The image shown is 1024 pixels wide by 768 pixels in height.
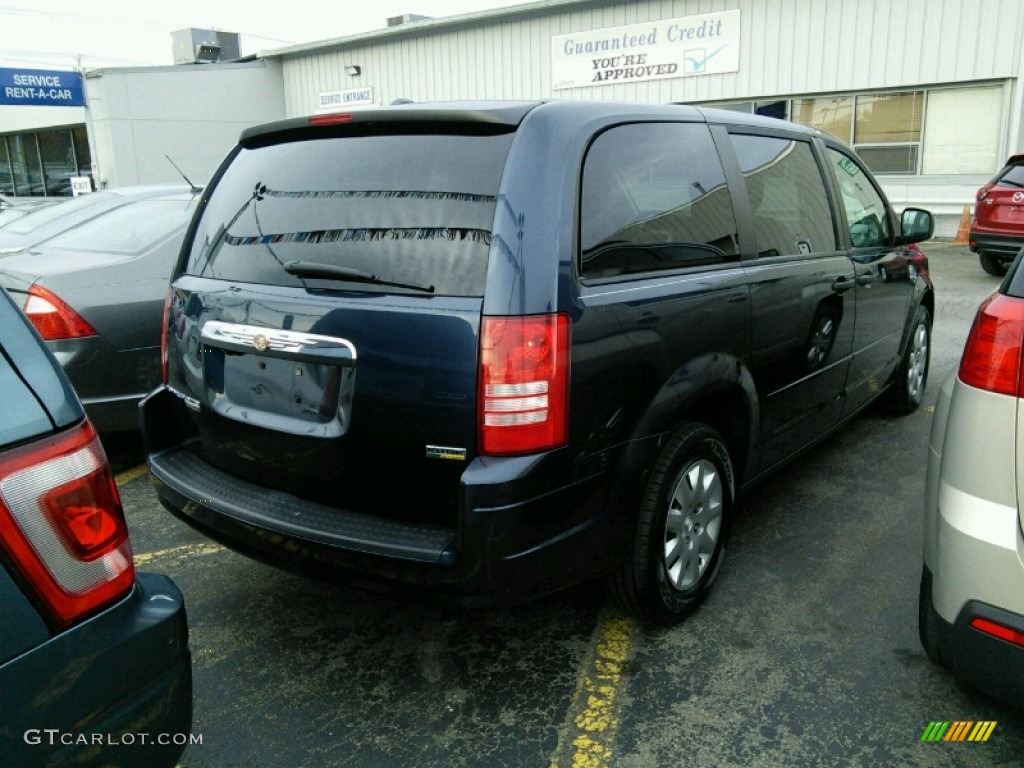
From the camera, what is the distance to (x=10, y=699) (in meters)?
1.33

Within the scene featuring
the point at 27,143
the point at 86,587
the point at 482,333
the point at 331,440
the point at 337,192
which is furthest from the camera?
the point at 27,143

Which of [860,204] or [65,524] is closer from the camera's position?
[65,524]

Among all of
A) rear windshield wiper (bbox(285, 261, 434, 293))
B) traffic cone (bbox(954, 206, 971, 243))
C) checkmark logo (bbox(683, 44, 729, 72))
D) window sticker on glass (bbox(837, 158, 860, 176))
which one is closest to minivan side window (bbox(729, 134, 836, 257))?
window sticker on glass (bbox(837, 158, 860, 176))

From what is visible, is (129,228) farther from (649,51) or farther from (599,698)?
(649,51)

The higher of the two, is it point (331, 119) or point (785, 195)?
point (331, 119)

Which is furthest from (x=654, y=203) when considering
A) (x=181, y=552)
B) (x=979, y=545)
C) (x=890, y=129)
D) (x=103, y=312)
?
(x=890, y=129)

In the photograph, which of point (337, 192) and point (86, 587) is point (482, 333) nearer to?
point (337, 192)

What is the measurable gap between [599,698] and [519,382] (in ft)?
3.59

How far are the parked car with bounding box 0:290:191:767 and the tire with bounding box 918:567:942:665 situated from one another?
1.92m

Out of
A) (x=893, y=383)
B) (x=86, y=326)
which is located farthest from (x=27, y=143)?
(x=893, y=383)

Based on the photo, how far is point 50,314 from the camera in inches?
164

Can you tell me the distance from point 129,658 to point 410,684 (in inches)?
50.6

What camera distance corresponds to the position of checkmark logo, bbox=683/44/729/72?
1734cm

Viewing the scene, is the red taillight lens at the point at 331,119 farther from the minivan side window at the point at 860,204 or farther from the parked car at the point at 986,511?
the minivan side window at the point at 860,204
